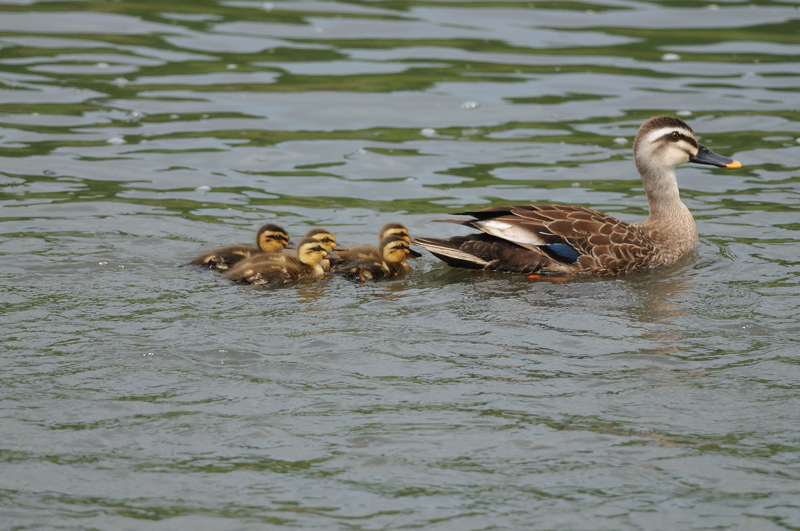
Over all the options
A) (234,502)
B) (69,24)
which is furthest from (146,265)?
(69,24)

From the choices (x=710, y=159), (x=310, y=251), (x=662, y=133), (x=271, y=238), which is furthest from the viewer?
(x=710, y=159)

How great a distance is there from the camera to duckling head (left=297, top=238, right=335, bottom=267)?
810 centimetres

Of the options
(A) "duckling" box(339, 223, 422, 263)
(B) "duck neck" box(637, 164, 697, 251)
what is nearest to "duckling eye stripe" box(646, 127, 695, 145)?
(B) "duck neck" box(637, 164, 697, 251)

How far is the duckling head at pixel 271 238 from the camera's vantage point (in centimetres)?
839

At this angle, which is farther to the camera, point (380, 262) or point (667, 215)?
point (667, 215)

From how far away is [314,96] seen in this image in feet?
44.3

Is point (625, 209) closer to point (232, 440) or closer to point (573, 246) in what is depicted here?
point (573, 246)

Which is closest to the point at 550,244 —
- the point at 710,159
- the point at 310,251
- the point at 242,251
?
the point at 310,251

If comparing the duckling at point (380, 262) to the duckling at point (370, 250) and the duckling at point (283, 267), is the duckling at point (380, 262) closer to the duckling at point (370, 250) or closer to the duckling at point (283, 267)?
the duckling at point (370, 250)

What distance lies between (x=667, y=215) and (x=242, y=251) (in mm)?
3596

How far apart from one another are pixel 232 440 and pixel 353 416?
649 mm

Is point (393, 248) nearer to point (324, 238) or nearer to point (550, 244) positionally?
point (324, 238)

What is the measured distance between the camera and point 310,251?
812cm

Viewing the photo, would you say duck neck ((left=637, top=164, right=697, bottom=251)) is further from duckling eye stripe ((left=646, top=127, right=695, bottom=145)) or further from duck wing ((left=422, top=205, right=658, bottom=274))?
duck wing ((left=422, top=205, right=658, bottom=274))
